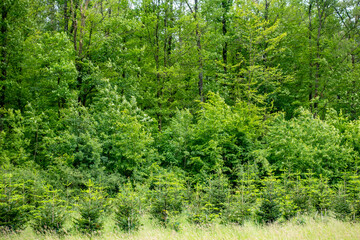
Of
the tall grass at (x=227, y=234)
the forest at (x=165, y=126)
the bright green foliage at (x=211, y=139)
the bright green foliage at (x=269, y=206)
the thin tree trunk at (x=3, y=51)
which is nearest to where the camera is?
the tall grass at (x=227, y=234)

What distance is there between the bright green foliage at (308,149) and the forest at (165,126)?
8 cm

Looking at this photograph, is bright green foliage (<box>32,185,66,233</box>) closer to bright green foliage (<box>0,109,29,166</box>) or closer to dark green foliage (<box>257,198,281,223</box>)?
dark green foliage (<box>257,198,281,223</box>)

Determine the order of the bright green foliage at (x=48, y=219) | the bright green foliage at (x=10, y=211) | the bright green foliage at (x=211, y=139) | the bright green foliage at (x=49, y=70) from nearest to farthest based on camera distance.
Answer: the bright green foliage at (x=48, y=219) < the bright green foliage at (x=10, y=211) < the bright green foliage at (x=49, y=70) < the bright green foliage at (x=211, y=139)

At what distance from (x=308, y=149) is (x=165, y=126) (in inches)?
388

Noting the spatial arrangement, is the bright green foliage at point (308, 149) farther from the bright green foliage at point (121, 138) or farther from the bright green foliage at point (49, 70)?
the bright green foliage at point (49, 70)

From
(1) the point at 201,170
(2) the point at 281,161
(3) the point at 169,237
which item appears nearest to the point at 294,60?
(2) the point at 281,161

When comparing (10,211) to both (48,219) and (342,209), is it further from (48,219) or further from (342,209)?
(342,209)

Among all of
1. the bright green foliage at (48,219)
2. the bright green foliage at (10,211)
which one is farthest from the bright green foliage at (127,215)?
the bright green foliage at (10,211)

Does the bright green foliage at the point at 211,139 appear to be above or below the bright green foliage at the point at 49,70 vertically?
below

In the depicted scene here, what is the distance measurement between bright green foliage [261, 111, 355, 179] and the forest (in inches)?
3.3

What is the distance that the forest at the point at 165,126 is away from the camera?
1041 centimetres

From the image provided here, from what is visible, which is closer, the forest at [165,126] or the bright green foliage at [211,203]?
the bright green foliage at [211,203]

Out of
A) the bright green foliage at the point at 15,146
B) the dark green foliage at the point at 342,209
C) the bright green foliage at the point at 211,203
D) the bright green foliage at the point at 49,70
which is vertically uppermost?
the bright green foliage at the point at 49,70

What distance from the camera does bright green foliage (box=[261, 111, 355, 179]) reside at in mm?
17188
